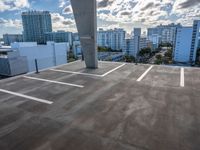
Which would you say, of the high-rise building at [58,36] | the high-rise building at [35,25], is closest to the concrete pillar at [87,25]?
the high-rise building at [58,36]

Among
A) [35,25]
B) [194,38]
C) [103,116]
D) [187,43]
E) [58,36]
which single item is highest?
[35,25]

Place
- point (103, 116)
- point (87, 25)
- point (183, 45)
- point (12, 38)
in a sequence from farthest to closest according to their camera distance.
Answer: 1. point (12, 38)
2. point (183, 45)
3. point (87, 25)
4. point (103, 116)

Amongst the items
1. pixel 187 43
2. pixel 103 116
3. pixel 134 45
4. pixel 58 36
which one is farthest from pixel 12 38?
pixel 103 116

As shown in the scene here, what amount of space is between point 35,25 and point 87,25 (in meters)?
62.5

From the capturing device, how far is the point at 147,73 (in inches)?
328

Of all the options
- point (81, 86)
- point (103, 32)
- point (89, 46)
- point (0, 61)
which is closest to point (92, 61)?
point (89, 46)

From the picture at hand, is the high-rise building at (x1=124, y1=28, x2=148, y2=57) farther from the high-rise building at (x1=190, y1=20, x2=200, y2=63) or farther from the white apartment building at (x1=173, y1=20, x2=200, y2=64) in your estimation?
the high-rise building at (x1=190, y1=20, x2=200, y2=63)

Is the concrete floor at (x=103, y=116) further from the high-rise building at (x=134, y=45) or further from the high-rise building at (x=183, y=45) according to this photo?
the high-rise building at (x=134, y=45)

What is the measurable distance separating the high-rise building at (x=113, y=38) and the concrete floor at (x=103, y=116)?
53379mm

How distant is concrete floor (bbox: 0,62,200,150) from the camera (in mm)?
3064

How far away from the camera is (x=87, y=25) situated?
8586 mm

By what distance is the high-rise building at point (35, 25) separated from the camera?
201ft

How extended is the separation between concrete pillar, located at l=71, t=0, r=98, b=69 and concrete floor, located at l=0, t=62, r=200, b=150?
3.13 m

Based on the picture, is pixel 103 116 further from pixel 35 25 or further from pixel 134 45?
pixel 35 25
